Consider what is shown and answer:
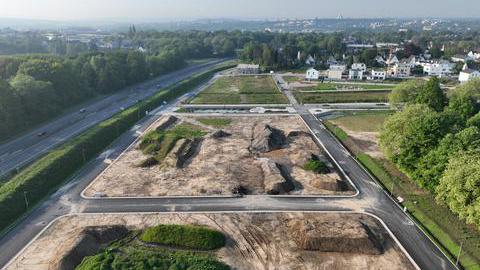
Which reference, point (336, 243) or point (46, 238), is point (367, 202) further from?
point (46, 238)

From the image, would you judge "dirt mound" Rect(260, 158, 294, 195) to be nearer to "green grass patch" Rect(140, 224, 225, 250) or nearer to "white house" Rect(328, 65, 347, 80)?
"green grass patch" Rect(140, 224, 225, 250)

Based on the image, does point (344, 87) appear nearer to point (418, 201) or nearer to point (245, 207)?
point (418, 201)

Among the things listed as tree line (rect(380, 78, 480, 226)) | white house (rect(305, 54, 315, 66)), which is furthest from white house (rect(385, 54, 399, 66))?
tree line (rect(380, 78, 480, 226))

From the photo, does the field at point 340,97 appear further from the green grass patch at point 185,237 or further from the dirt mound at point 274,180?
the green grass patch at point 185,237

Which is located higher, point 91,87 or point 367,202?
point 91,87

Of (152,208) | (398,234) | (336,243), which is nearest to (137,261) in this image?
(152,208)

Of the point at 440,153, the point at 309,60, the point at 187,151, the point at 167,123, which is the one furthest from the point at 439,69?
the point at 187,151

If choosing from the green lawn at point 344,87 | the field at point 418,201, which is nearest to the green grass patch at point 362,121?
the field at point 418,201
